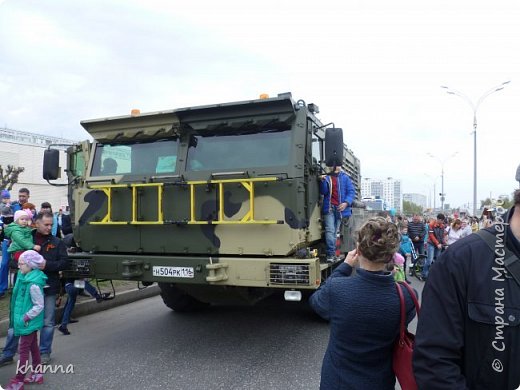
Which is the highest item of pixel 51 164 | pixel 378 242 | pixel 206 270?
pixel 51 164

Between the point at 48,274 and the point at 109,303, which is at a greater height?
the point at 48,274

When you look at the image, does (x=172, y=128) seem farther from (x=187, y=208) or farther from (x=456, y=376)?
(x=456, y=376)

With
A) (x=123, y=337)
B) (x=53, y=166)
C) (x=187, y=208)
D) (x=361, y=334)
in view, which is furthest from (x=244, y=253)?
A: (x=53, y=166)

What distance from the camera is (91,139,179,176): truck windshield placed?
501cm

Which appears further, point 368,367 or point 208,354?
point 208,354

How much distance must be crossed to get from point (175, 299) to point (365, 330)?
4.77 m

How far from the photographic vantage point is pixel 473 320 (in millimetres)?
1430

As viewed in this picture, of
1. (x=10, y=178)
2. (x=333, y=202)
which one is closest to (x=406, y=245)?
(x=333, y=202)

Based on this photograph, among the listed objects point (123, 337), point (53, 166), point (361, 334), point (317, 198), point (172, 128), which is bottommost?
point (123, 337)

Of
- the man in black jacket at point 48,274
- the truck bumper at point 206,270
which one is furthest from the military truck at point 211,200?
the man in black jacket at point 48,274

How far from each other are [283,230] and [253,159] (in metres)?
0.89

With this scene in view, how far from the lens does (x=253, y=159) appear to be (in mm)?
4617

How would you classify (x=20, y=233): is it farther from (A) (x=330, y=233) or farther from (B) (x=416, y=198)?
(B) (x=416, y=198)

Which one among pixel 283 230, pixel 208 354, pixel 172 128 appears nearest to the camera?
pixel 283 230
